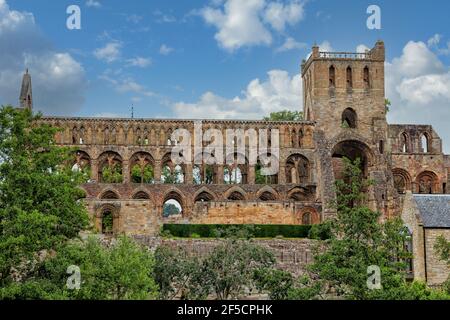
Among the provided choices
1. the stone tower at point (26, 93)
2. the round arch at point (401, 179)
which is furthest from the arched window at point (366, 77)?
the stone tower at point (26, 93)

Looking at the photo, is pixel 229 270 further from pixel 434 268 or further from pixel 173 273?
pixel 434 268

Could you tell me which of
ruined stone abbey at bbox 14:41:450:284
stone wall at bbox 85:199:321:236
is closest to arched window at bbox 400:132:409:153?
ruined stone abbey at bbox 14:41:450:284

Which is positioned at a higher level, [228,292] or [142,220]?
[142,220]

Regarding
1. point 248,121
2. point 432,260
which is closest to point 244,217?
point 248,121

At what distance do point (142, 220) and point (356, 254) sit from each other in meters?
21.6

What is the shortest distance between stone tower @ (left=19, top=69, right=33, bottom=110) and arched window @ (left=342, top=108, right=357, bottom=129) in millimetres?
28615

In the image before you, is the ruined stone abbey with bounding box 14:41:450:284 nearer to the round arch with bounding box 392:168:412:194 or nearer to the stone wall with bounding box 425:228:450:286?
the round arch with bounding box 392:168:412:194

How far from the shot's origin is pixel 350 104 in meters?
59.2

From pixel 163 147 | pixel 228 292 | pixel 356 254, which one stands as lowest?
pixel 228 292

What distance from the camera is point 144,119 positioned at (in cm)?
5669

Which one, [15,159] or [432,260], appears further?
[432,260]

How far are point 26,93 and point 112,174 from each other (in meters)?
10.7

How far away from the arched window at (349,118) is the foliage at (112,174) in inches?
840
